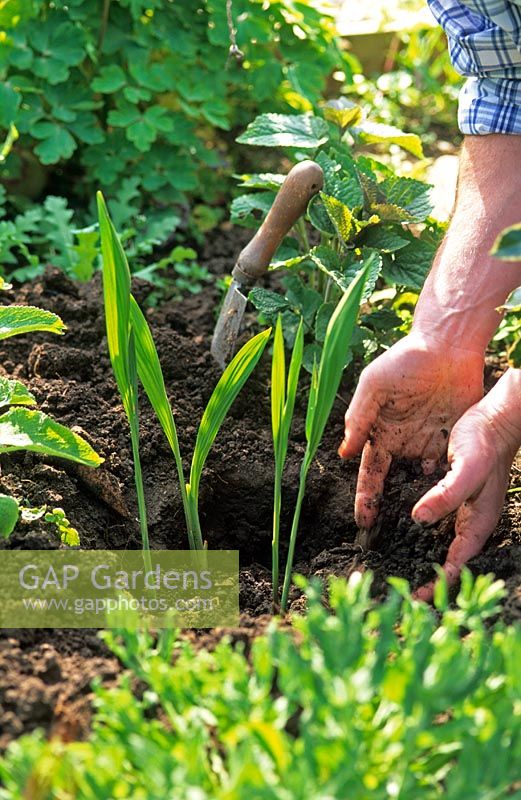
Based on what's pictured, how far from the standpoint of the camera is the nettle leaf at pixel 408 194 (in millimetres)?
1971

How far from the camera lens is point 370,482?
1.77 m

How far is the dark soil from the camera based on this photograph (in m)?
1.56

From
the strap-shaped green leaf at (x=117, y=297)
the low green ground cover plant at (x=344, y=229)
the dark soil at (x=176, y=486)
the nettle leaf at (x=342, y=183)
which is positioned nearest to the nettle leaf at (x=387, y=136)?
the low green ground cover plant at (x=344, y=229)

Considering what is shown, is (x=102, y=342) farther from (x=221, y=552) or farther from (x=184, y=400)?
(x=221, y=552)

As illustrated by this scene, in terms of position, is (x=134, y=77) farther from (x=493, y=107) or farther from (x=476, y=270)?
(x=476, y=270)

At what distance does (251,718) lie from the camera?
99 centimetres

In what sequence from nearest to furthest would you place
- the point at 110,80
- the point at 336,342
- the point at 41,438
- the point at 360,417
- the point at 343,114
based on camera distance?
the point at 336,342, the point at 41,438, the point at 360,417, the point at 343,114, the point at 110,80

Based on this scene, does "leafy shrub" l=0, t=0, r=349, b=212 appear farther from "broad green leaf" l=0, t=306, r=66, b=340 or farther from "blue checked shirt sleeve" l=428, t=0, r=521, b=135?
"broad green leaf" l=0, t=306, r=66, b=340

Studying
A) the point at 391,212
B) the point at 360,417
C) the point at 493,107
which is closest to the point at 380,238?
the point at 391,212

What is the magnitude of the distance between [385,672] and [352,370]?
3.93 feet

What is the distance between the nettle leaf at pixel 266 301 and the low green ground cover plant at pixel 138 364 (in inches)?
17.6

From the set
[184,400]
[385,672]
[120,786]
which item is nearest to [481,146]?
[184,400]

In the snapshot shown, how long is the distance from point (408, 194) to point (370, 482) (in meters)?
0.62

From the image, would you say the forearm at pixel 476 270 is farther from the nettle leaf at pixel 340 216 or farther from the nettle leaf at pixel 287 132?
the nettle leaf at pixel 287 132
